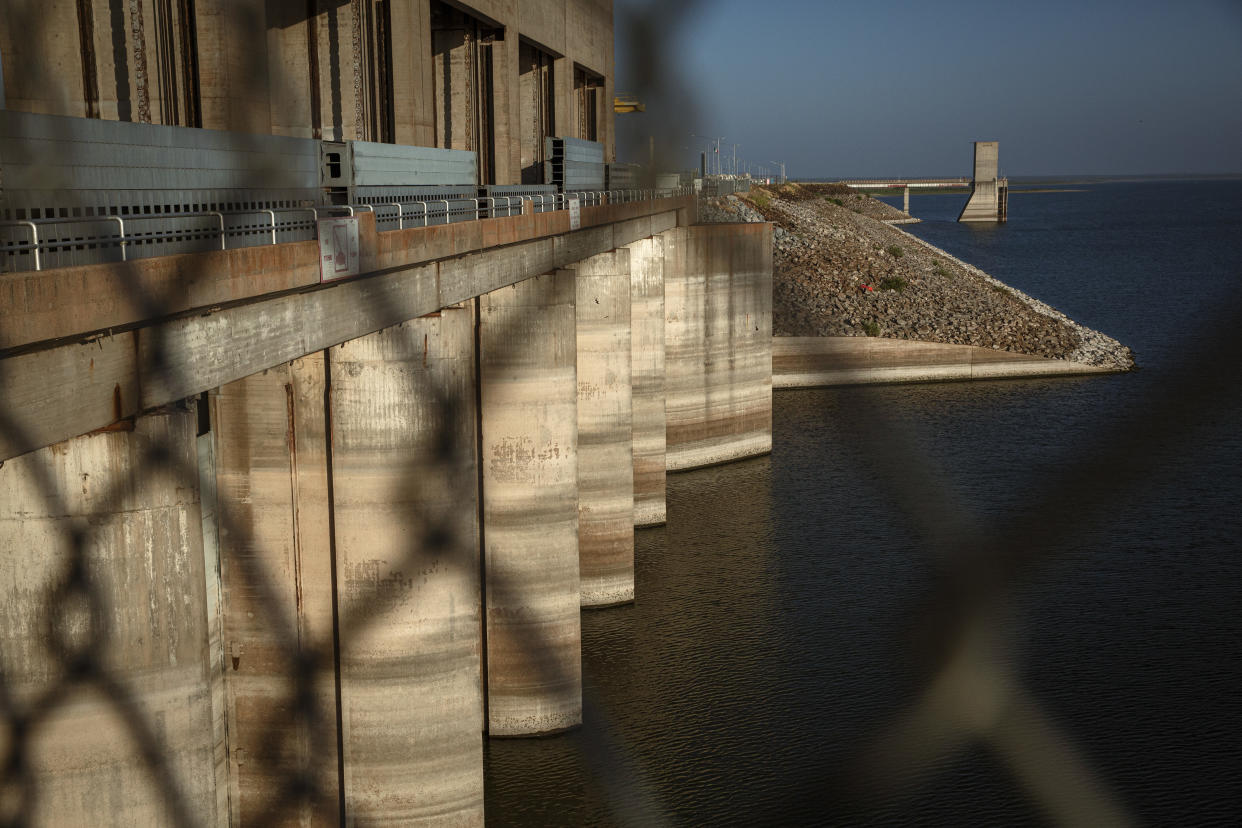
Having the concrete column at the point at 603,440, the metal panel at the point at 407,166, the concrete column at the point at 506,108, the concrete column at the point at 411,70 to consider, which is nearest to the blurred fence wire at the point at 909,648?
the metal panel at the point at 407,166

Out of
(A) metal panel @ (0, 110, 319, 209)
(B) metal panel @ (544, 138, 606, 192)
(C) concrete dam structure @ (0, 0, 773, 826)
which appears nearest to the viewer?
(A) metal panel @ (0, 110, 319, 209)

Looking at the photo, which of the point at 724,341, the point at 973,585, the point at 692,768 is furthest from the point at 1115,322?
the point at 973,585

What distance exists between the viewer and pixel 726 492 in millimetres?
36094

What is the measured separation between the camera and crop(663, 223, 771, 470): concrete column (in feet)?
123

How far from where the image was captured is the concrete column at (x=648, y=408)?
3225 cm

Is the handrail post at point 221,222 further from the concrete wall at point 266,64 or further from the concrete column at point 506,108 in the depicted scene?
the concrete column at point 506,108

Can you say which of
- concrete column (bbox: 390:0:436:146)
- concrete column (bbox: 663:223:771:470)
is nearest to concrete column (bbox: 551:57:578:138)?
concrete column (bbox: 663:223:771:470)

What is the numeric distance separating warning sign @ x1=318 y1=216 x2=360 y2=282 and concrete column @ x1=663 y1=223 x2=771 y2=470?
83.1 feet

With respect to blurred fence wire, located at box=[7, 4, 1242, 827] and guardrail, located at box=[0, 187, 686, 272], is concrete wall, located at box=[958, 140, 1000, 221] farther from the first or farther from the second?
guardrail, located at box=[0, 187, 686, 272]

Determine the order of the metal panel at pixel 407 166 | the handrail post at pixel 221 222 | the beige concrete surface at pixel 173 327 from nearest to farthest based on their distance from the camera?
the beige concrete surface at pixel 173 327, the handrail post at pixel 221 222, the metal panel at pixel 407 166

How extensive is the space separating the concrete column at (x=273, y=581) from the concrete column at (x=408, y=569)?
34 centimetres

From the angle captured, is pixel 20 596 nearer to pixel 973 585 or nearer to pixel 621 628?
pixel 973 585

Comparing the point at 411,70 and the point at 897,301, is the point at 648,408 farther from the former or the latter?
the point at 897,301

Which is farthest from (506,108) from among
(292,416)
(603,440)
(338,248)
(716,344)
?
(338,248)
